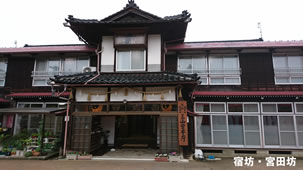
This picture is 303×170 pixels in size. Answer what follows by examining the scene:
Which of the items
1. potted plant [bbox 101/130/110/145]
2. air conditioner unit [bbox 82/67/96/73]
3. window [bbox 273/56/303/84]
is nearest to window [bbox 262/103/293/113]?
window [bbox 273/56/303/84]

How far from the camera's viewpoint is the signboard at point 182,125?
23.6ft

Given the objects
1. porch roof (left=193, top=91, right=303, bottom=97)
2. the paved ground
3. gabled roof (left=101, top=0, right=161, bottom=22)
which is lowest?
the paved ground

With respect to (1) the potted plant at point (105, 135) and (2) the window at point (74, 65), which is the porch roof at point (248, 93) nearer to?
(1) the potted plant at point (105, 135)

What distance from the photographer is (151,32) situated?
950 cm

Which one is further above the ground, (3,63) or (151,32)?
(151,32)

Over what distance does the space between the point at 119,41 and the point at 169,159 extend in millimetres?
6638

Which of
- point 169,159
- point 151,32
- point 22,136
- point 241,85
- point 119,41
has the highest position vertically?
point 151,32

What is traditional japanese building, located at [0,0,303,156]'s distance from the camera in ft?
26.0

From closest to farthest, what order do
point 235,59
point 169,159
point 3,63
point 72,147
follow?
1. point 169,159
2. point 72,147
3. point 235,59
4. point 3,63

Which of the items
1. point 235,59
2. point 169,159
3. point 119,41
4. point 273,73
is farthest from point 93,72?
point 273,73

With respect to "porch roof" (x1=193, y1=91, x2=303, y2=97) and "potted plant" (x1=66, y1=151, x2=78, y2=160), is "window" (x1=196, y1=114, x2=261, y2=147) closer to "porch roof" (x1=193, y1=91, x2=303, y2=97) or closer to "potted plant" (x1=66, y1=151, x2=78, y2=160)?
"porch roof" (x1=193, y1=91, x2=303, y2=97)

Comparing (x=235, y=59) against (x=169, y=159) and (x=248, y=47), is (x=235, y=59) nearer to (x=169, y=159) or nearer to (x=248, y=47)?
(x=248, y=47)

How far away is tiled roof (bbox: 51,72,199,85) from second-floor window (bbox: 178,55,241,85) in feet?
7.61

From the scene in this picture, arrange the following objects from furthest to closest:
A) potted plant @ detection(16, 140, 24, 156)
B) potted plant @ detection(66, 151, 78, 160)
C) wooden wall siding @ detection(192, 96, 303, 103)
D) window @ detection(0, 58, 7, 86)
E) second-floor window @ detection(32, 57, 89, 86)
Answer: window @ detection(0, 58, 7, 86), second-floor window @ detection(32, 57, 89, 86), wooden wall siding @ detection(192, 96, 303, 103), potted plant @ detection(16, 140, 24, 156), potted plant @ detection(66, 151, 78, 160)
